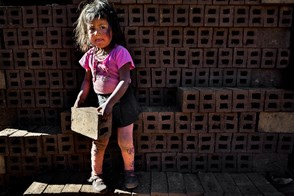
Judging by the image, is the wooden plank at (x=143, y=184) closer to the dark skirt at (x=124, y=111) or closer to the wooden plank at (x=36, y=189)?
the dark skirt at (x=124, y=111)

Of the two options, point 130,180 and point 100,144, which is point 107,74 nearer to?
point 100,144

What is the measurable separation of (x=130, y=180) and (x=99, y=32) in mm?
1566

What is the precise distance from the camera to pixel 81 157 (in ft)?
10.5

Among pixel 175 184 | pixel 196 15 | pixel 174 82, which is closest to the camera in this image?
pixel 175 184

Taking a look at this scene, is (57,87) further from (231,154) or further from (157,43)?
(231,154)

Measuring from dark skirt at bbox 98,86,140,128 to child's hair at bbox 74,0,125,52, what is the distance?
0.58 m

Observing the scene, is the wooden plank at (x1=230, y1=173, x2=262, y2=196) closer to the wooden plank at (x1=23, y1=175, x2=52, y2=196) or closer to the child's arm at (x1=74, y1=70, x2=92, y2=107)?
the child's arm at (x1=74, y1=70, x2=92, y2=107)

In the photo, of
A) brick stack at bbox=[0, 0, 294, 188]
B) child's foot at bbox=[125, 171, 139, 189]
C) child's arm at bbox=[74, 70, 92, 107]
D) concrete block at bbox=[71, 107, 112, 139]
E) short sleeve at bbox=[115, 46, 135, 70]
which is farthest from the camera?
brick stack at bbox=[0, 0, 294, 188]

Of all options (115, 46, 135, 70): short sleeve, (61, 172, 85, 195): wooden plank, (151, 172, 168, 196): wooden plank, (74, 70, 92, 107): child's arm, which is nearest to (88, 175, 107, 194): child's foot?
(61, 172, 85, 195): wooden plank

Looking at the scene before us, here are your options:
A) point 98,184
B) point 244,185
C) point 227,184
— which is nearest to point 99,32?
point 98,184

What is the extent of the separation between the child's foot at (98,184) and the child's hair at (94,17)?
1.42 meters

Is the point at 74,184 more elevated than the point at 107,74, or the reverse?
the point at 107,74

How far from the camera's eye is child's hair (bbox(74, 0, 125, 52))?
2582mm

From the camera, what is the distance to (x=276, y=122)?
3158 mm
